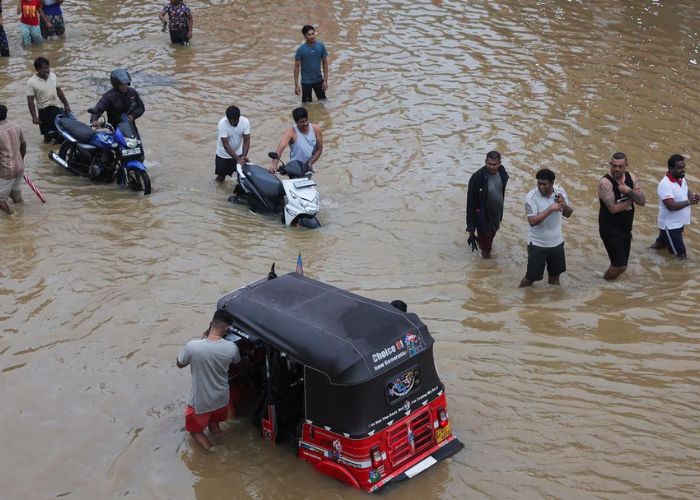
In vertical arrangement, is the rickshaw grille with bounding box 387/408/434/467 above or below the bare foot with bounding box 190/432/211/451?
above

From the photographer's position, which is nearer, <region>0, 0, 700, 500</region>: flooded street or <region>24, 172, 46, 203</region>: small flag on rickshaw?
<region>0, 0, 700, 500</region>: flooded street

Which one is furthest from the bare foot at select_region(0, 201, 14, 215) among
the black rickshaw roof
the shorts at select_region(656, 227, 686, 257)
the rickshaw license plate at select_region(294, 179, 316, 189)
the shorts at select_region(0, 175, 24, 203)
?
the shorts at select_region(656, 227, 686, 257)

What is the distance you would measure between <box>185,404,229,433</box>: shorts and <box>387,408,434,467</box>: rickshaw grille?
1.42m

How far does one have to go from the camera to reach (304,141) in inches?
463

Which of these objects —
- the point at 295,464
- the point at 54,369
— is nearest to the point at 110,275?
the point at 54,369

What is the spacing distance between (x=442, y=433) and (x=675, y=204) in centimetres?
493

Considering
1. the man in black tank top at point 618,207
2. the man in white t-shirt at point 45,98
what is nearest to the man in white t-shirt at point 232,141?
the man in white t-shirt at point 45,98

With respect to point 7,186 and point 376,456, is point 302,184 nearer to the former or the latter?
point 7,186

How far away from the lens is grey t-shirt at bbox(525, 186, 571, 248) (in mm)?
9070

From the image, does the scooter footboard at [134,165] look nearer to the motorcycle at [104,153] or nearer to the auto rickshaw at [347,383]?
the motorcycle at [104,153]

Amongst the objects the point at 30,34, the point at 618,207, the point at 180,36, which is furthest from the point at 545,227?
the point at 30,34

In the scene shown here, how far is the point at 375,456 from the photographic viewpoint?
6184mm

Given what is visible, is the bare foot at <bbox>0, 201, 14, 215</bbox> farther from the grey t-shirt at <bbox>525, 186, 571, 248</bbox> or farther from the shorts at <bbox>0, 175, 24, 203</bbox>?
the grey t-shirt at <bbox>525, 186, 571, 248</bbox>

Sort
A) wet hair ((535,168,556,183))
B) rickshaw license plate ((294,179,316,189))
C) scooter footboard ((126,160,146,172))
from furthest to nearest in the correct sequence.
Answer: scooter footboard ((126,160,146,172))
rickshaw license plate ((294,179,316,189))
wet hair ((535,168,556,183))
